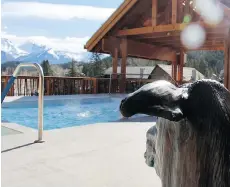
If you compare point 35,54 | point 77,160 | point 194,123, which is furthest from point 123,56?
point 35,54

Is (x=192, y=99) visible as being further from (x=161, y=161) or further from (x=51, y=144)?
(x=51, y=144)

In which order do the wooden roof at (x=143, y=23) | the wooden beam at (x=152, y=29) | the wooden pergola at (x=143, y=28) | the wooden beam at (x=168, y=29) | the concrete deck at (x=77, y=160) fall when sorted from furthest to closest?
the wooden roof at (x=143, y=23), the wooden pergola at (x=143, y=28), the wooden beam at (x=152, y=29), the wooden beam at (x=168, y=29), the concrete deck at (x=77, y=160)

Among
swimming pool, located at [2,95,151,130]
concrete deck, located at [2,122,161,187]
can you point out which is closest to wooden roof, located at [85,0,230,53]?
swimming pool, located at [2,95,151,130]

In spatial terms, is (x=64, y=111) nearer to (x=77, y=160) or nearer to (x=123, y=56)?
(x=123, y=56)

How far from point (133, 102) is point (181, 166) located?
193mm

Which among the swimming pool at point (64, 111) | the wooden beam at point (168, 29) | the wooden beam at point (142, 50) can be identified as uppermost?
the wooden beam at point (168, 29)

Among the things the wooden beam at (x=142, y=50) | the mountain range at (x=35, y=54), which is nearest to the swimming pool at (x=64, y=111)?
the wooden beam at (x=142, y=50)

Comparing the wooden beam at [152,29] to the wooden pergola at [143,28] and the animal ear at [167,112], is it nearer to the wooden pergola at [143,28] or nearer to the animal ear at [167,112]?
the wooden pergola at [143,28]

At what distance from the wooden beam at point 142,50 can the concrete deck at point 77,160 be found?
9110 mm

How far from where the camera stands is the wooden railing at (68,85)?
1183 centimetres

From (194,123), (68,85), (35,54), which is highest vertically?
(35,54)

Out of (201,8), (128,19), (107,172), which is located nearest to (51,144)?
(107,172)

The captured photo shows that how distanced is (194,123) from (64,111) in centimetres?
934

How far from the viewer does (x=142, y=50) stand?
15062 mm
